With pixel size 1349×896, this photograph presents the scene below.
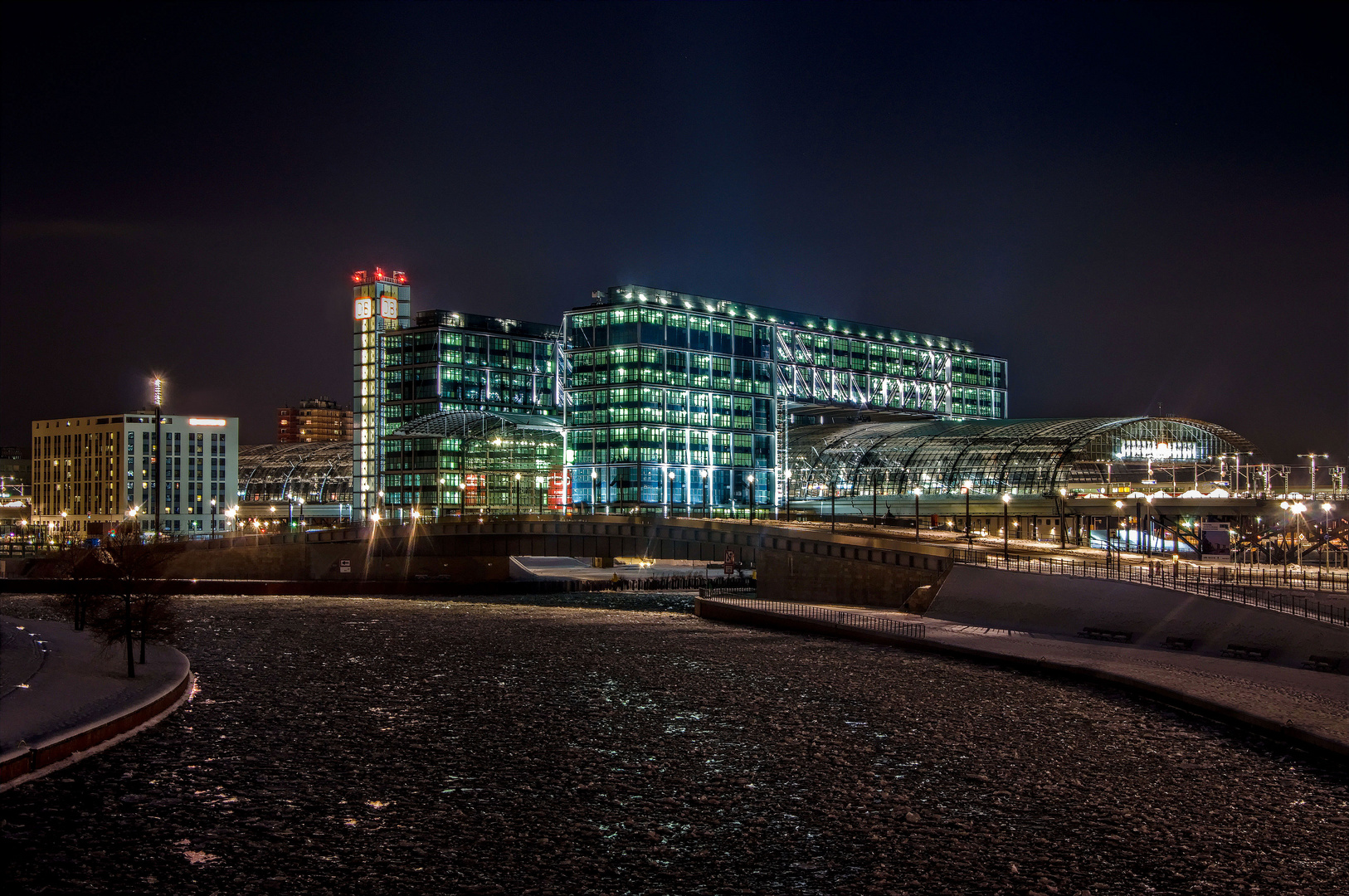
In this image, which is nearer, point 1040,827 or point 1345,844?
point 1345,844

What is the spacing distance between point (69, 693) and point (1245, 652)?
48.9m

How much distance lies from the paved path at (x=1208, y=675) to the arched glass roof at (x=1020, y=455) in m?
62.7

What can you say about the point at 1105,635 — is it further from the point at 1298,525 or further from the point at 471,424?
the point at 471,424

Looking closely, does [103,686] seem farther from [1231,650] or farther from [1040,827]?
[1231,650]

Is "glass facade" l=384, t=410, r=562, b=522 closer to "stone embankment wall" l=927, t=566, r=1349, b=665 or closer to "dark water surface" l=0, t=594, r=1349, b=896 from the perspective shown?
"stone embankment wall" l=927, t=566, r=1349, b=665

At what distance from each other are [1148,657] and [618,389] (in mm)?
114679

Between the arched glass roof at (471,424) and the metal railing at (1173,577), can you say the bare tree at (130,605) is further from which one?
the arched glass roof at (471,424)

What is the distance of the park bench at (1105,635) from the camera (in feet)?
201

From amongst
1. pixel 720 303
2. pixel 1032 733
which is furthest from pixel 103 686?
pixel 720 303

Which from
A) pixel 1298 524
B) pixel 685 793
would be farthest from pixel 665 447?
pixel 685 793

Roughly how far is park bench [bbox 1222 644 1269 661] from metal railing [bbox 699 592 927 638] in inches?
636

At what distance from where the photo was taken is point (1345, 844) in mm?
30172

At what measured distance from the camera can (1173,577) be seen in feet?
224

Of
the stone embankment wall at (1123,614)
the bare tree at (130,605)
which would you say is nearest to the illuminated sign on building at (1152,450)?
the stone embankment wall at (1123,614)
